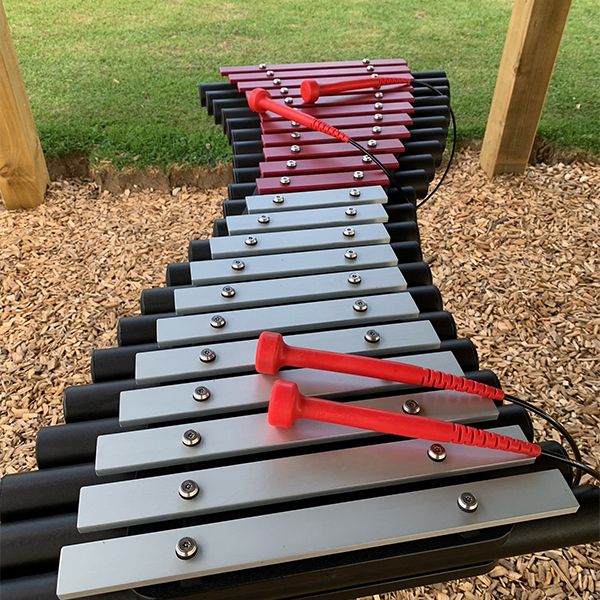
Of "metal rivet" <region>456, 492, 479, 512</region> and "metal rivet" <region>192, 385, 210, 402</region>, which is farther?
"metal rivet" <region>192, 385, 210, 402</region>

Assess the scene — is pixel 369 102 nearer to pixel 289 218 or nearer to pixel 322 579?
pixel 289 218

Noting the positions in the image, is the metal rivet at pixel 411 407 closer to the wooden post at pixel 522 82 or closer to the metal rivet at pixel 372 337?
the metal rivet at pixel 372 337

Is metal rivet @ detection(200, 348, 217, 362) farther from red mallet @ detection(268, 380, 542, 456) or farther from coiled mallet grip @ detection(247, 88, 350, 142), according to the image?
coiled mallet grip @ detection(247, 88, 350, 142)

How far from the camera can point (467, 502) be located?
1.13 meters

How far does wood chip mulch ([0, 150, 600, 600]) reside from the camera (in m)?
2.29

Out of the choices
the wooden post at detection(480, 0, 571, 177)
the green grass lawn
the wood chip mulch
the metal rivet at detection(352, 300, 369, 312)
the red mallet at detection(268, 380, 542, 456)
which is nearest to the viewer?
the red mallet at detection(268, 380, 542, 456)

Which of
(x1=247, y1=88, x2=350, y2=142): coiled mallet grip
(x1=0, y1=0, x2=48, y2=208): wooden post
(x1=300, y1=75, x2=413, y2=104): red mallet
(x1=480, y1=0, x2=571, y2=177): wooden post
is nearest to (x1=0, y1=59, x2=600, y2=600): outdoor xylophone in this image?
(x1=247, y1=88, x2=350, y2=142): coiled mallet grip

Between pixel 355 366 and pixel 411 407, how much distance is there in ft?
0.50

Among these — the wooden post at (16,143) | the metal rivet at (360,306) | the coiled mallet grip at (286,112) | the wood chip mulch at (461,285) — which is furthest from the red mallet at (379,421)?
the wooden post at (16,143)

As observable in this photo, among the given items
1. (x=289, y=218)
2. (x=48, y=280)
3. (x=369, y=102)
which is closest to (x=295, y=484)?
(x=289, y=218)

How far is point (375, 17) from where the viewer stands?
→ 5.16 metres

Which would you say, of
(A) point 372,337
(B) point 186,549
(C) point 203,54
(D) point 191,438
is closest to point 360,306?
(A) point 372,337

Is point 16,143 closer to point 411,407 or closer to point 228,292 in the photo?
point 228,292

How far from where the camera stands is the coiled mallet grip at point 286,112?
2146 mm
